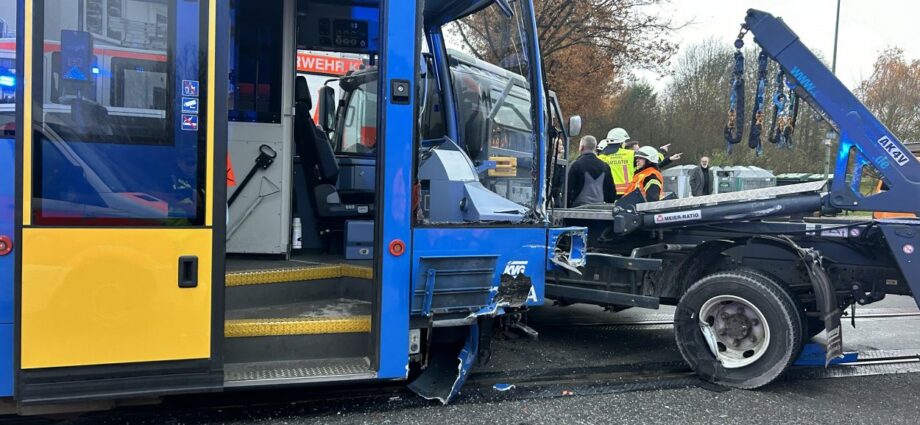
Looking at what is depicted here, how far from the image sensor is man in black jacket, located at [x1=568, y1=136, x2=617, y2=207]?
6.74m

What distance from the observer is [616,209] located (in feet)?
16.1

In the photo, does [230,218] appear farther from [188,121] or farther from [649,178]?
[649,178]

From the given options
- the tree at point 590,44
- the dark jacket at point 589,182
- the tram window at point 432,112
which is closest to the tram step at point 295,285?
the tram window at point 432,112

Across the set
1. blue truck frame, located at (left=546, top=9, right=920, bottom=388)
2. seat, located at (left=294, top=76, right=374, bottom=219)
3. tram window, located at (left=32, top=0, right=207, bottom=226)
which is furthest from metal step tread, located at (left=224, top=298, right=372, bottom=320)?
blue truck frame, located at (left=546, top=9, right=920, bottom=388)

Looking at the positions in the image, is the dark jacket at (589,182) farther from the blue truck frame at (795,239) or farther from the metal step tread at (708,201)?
the blue truck frame at (795,239)

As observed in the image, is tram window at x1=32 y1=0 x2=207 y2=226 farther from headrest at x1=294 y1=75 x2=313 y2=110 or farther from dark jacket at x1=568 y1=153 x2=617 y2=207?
dark jacket at x1=568 y1=153 x2=617 y2=207

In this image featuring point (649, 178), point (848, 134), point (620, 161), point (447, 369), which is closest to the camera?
point (447, 369)

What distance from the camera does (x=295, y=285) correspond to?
392 centimetres

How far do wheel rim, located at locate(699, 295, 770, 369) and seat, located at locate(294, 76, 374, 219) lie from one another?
288 centimetres

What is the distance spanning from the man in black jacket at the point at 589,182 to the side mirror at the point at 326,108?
8.97 feet

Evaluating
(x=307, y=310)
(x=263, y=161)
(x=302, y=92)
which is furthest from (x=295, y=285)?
(x=302, y=92)

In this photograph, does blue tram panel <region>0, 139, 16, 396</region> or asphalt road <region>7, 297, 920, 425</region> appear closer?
blue tram panel <region>0, 139, 16, 396</region>

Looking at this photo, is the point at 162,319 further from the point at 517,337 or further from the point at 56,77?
the point at 517,337

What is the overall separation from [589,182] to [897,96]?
24.3 metres
